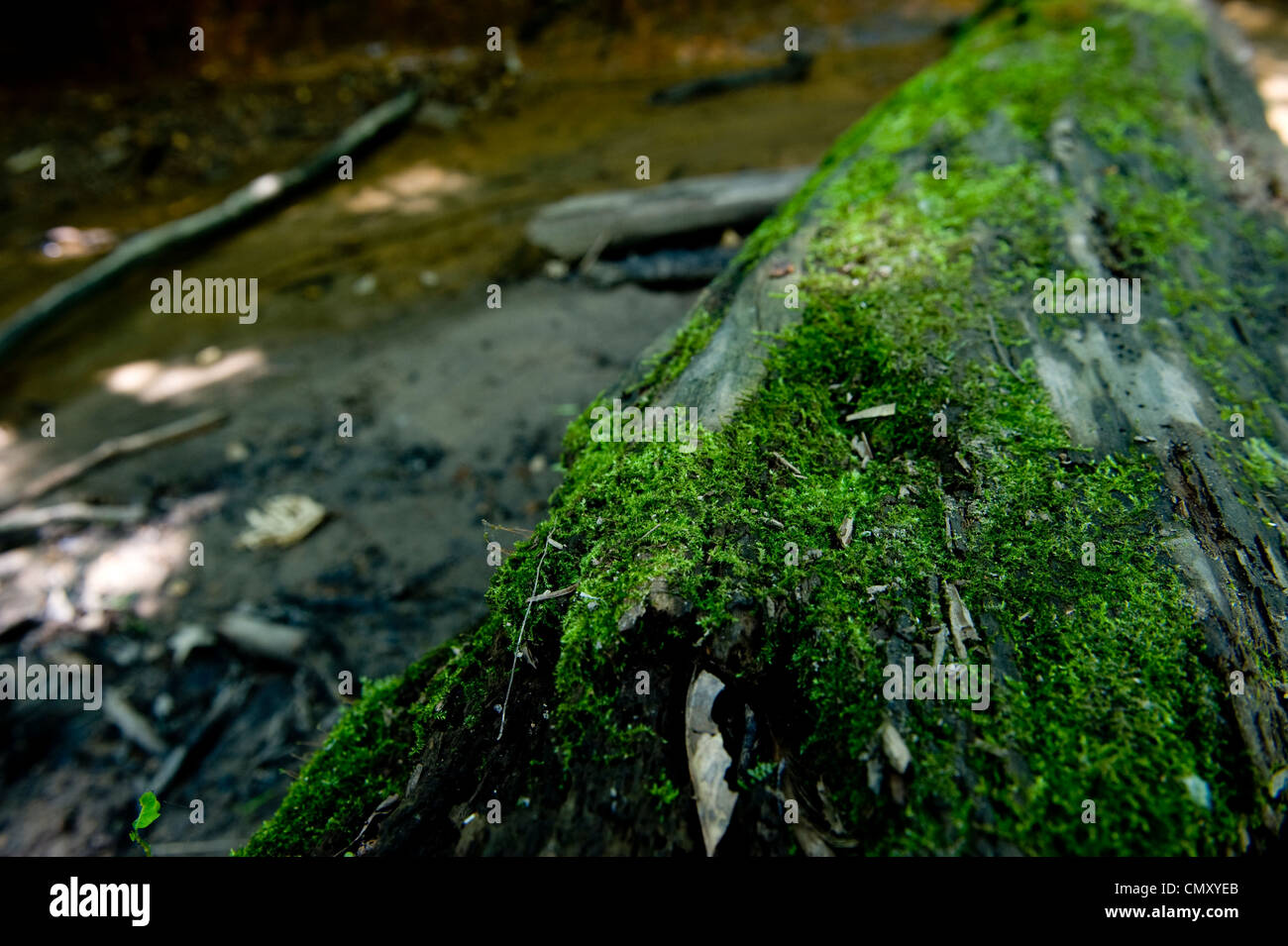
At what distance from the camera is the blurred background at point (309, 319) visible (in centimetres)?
364

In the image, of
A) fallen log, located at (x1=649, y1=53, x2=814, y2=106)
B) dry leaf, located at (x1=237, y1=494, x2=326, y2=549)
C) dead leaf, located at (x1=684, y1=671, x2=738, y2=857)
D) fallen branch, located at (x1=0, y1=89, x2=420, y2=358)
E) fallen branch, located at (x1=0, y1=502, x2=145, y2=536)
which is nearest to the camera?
dead leaf, located at (x1=684, y1=671, x2=738, y2=857)

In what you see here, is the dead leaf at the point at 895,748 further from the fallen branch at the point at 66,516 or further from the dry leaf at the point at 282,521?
the fallen branch at the point at 66,516

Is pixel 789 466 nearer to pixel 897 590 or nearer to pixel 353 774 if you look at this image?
pixel 897 590

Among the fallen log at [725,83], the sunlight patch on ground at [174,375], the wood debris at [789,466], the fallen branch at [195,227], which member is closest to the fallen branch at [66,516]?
the sunlight patch on ground at [174,375]

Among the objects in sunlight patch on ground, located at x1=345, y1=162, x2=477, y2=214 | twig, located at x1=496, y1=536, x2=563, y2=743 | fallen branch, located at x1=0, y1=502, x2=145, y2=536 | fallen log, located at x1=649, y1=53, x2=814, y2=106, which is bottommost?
twig, located at x1=496, y1=536, x2=563, y2=743

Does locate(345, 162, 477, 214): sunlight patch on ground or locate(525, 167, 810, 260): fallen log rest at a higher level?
locate(345, 162, 477, 214): sunlight patch on ground

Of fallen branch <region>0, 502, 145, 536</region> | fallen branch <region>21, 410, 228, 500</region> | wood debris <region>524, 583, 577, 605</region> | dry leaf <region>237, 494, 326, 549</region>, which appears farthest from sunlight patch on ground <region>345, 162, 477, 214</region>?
wood debris <region>524, 583, 577, 605</region>

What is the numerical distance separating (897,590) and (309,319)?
19.6 feet

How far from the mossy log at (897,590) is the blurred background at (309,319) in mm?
614

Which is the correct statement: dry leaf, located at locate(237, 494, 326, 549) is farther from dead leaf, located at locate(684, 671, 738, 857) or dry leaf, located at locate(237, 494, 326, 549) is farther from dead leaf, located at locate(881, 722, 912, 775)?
dead leaf, located at locate(881, 722, 912, 775)

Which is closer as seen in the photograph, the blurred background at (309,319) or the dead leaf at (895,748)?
the dead leaf at (895,748)

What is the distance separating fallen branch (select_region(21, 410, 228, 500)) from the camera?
4.74 meters

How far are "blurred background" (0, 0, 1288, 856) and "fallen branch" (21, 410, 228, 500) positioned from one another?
0.04 meters

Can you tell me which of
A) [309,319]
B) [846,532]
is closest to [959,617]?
[846,532]
